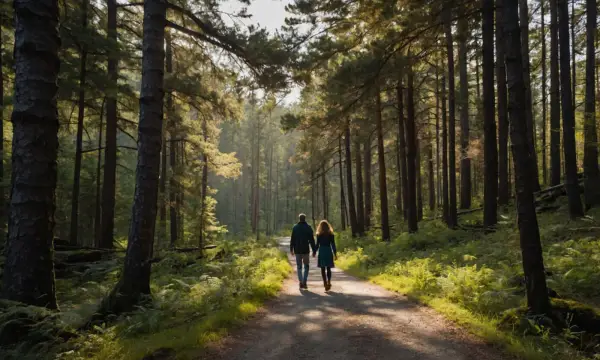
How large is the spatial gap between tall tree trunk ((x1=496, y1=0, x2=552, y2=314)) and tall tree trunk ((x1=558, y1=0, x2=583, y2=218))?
8.80 metres

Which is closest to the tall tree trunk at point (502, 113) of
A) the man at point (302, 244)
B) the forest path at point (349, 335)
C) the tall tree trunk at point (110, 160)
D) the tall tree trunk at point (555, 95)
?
the tall tree trunk at point (555, 95)

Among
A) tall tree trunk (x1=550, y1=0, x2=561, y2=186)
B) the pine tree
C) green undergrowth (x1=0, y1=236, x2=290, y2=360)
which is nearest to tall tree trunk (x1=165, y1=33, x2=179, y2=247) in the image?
green undergrowth (x1=0, y1=236, x2=290, y2=360)

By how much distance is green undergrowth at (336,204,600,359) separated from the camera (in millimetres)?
5238

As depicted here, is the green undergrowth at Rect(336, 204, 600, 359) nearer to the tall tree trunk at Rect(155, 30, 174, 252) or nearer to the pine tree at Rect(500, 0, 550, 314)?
the pine tree at Rect(500, 0, 550, 314)

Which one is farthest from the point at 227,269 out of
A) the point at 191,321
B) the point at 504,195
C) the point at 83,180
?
the point at 83,180

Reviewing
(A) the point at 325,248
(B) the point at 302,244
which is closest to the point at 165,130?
(B) the point at 302,244

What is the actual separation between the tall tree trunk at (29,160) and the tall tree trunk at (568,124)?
1468cm

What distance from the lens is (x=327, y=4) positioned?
11977mm

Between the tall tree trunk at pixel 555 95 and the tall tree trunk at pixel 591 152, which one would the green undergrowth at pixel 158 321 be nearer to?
the tall tree trunk at pixel 591 152

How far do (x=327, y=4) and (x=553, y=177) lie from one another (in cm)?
1489

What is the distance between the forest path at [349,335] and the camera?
16.1 ft

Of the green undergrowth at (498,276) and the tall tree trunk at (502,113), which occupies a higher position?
the tall tree trunk at (502,113)

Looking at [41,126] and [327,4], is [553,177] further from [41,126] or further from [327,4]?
[41,126]

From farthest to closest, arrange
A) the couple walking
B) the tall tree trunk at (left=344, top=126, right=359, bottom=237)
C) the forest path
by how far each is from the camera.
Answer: the tall tree trunk at (left=344, top=126, right=359, bottom=237)
the couple walking
the forest path
